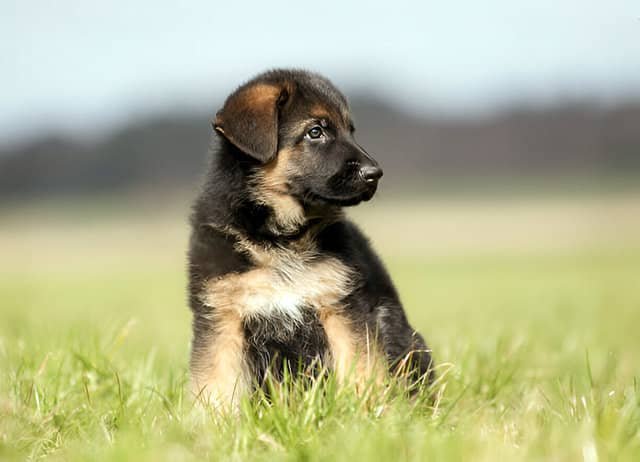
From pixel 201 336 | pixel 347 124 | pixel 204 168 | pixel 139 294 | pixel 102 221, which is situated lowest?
pixel 102 221

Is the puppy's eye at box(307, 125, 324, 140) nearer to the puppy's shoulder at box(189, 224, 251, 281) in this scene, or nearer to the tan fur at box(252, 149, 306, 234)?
the tan fur at box(252, 149, 306, 234)

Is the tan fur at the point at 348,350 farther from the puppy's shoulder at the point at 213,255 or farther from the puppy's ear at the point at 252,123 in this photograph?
the puppy's ear at the point at 252,123

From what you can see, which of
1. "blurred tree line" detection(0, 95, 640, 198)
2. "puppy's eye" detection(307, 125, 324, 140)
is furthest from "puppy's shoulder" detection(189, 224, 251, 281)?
"blurred tree line" detection(0, 95, 640, 198)

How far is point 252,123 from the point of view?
15.2ft

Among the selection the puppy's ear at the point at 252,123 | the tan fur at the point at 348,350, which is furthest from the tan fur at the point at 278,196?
the tan fur at the point at 348,350

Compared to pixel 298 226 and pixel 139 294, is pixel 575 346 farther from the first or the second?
pixel 139 294

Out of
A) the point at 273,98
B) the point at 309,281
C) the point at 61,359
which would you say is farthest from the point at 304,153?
the point at 61,359

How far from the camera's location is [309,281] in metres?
4.55

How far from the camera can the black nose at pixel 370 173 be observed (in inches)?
181

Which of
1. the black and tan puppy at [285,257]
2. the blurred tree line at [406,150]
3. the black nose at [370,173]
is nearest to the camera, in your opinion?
the black and tan puppy at [285,257]

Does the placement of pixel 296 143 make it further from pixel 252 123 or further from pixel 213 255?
pixel 213 255

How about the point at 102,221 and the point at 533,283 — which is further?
the point at 102,221

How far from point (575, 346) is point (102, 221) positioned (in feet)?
159

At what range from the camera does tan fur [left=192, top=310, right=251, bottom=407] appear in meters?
4.38
